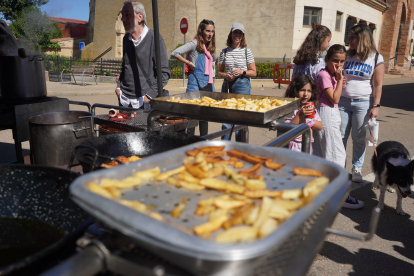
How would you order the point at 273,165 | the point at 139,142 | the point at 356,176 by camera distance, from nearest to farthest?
1. the point at 273,165
2. the point at 139,142
3. the point at 356,176

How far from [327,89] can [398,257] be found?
201 centimetres

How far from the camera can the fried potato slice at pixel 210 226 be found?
2.55 feet

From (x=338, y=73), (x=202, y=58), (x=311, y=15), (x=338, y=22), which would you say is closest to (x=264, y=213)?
(x=338, y=73)

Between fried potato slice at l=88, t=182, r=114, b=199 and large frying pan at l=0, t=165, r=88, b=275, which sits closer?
fried potato slice at l=88, t=182, r=114, b=199

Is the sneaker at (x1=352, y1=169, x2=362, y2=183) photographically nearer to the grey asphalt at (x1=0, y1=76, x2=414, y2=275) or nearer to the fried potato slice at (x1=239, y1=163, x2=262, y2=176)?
the grey asphalt at (x1=0, y1=76, x2=414, y2=275)

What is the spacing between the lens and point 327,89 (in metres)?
3.93

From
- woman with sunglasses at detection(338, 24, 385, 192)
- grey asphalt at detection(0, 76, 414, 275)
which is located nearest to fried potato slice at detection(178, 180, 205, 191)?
grey asphalt at detection(0, 76, 414, 275)

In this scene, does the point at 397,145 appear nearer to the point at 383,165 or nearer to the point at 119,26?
the point at 383,165

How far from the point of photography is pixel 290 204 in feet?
3.02

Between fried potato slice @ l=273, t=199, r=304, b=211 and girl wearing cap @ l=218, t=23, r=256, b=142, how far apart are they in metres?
4.33

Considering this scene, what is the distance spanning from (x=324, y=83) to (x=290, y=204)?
3.41 meters

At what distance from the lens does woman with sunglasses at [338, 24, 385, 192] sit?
436 centimetres

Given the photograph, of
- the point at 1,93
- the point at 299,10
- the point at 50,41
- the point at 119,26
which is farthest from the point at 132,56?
the point at 50,41

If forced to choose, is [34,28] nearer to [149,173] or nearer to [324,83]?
[324,83]
